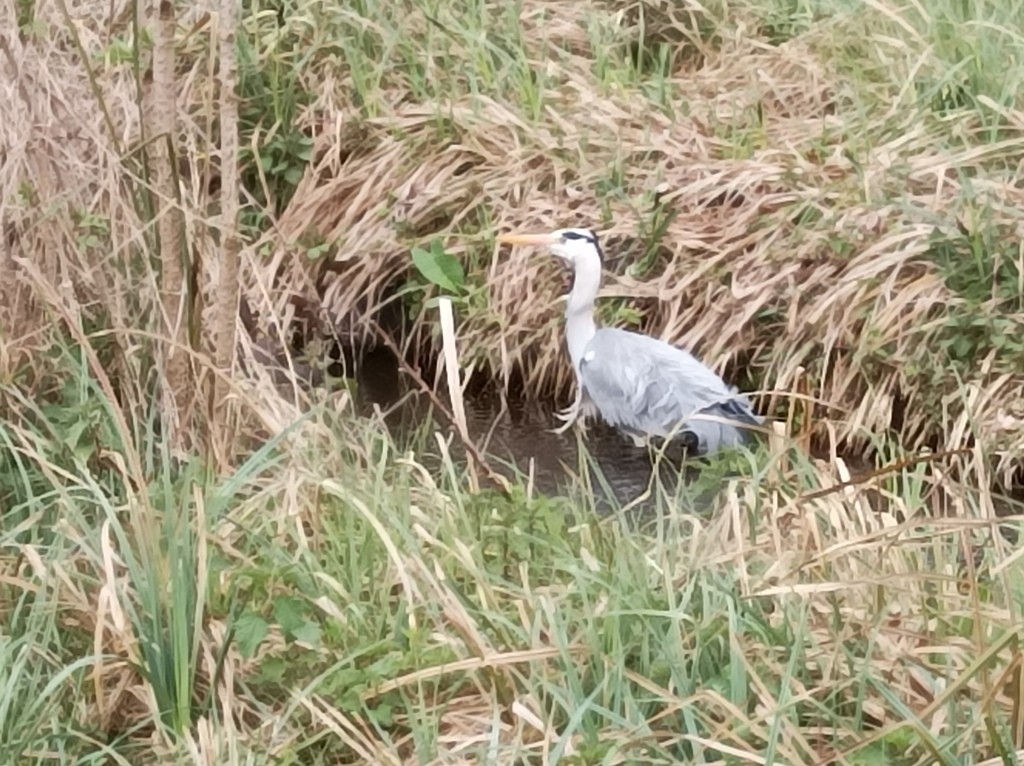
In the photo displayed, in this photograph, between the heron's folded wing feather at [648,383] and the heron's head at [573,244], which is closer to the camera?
the heron's folded wing feather at [648,383]

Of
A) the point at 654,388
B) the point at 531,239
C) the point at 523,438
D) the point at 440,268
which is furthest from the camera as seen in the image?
the point at 440,268

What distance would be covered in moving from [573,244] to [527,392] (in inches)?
21.0

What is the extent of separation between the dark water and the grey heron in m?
0.08

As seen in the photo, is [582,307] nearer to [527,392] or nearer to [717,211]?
[527,392]

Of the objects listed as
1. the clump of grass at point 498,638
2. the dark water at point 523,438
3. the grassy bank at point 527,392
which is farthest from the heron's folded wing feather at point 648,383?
the clump of grass at point 498,638

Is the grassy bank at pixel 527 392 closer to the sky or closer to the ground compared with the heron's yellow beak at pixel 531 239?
closer to the sky

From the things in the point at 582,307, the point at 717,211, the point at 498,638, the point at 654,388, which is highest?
the point at 498,638

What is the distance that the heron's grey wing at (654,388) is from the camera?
405 centimetres

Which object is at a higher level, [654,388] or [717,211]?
[717,211]

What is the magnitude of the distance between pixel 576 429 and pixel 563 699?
221 centimetres

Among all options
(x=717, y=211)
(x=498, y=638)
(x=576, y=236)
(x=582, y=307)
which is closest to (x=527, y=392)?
(x=582, y=307)

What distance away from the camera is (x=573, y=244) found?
433cm

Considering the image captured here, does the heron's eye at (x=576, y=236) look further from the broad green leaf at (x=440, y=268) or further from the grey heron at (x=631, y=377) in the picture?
the broad green leaf at (x=440, y=268)

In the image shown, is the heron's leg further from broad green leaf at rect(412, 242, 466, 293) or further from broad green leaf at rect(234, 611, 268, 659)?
broad green leaf at rect(234, 611, 268, 659)
